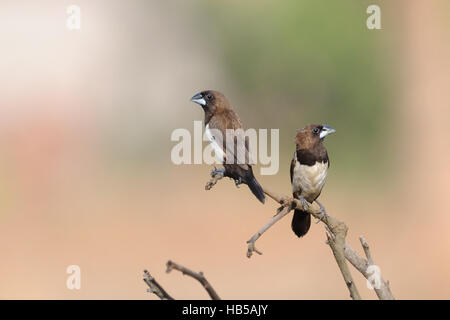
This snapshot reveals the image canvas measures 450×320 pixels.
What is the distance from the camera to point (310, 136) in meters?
3.08

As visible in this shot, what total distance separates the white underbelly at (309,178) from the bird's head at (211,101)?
0.81 meters

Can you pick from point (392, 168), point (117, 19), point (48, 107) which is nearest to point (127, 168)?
point (48, 107)

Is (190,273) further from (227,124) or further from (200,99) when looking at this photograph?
(200,99)

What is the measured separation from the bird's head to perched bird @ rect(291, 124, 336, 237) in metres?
0.77

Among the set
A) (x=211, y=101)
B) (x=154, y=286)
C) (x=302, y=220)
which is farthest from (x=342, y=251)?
(x=211, y=101)

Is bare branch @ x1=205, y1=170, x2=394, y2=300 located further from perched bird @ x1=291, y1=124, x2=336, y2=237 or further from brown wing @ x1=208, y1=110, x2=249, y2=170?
brown wing @ x1=208, y1=110, x2=249, y2=170

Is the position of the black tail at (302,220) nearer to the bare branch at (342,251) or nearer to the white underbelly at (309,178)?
the white underbelly at (309,178)

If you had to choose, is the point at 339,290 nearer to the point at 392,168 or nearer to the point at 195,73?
the point at 392,168

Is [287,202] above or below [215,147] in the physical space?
below

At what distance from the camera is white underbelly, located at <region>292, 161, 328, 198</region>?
319cm

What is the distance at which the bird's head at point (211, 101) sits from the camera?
3.97 meters

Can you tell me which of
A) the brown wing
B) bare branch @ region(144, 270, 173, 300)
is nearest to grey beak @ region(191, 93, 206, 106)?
the brown wing

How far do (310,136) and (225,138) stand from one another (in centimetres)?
70

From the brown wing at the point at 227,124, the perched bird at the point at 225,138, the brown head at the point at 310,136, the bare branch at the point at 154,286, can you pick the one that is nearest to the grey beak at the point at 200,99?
the perched bird at the point at 225,138
